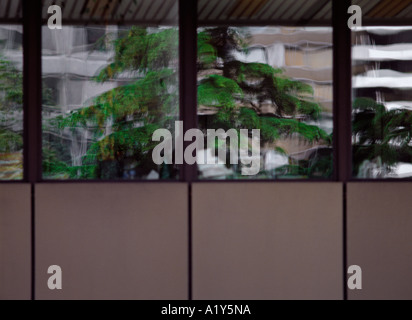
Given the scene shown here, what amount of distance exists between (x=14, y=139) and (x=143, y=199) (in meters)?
1.54

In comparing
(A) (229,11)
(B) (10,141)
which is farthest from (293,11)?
(B) (10,141)

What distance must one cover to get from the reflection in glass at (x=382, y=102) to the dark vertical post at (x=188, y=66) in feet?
5.69

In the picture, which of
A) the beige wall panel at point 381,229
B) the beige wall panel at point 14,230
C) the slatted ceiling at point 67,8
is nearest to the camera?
the beige wall panel at point 14,230

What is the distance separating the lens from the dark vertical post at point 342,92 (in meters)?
6.08

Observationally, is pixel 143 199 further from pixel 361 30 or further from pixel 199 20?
pixel 361 30

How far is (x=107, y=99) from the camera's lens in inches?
243

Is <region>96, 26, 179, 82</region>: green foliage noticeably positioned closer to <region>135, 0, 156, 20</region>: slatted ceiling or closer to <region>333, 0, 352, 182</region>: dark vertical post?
<region>135, 0, 156, 20</region>: slatted ceiling

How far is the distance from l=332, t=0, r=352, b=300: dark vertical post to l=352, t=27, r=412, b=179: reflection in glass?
82 millimetres

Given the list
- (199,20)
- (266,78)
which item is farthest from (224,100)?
(199,20)

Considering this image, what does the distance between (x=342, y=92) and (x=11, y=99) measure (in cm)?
355

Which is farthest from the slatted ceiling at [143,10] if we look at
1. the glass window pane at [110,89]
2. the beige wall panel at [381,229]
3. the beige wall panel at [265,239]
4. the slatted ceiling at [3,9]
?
the beige wall panel at [381,229]

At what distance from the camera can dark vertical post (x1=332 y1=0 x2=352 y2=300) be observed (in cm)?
608

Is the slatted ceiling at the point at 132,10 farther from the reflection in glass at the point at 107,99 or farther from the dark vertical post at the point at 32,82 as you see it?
the dark vertical post at the point at 32,82

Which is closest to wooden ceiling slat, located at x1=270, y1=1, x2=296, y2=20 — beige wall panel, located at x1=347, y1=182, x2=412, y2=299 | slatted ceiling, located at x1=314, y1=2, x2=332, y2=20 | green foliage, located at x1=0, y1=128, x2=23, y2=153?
slatted ceiling, located at x1=314, y1=2, x2=332, y2=20
